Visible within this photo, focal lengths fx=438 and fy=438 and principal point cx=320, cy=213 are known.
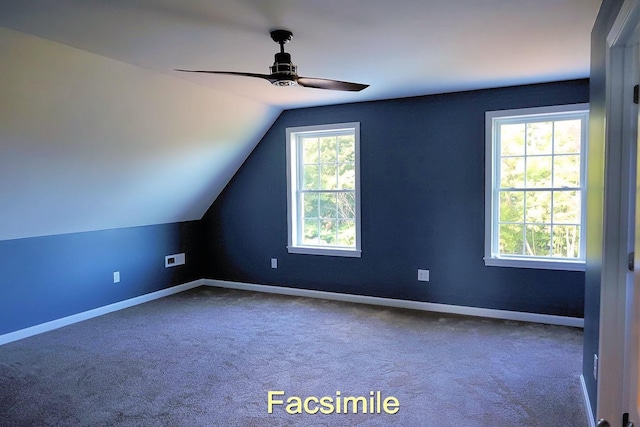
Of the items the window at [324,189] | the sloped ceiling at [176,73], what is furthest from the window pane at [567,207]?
the window at [324,189]

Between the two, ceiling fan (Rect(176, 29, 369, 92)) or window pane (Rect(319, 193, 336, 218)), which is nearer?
ceiling fan (Rect(176, 29, 369, 92))

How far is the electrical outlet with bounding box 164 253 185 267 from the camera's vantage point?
549 centimetres

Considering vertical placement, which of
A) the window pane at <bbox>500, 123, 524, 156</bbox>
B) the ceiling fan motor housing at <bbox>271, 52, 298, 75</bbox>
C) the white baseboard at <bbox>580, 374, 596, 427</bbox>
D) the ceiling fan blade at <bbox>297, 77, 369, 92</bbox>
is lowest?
the white baseboard at <bbox>580, 374, 596, 427</bbox>

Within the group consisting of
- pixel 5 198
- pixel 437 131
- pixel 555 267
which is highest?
pixel 437 131

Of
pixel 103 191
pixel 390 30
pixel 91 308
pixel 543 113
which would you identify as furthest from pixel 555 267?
pixel 91 308

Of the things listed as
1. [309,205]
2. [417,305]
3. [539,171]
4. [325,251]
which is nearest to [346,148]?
[309,205]

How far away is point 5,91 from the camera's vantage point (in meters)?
2.81

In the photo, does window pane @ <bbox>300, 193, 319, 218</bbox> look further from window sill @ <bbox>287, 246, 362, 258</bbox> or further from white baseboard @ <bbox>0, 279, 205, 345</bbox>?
white baseboard @ <bbox>0, 279, 205, 345</bbox>

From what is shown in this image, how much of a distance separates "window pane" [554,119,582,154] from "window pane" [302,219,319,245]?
268 cm

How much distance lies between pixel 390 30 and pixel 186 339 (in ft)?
9.74

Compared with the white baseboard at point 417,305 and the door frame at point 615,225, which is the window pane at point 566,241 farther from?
the door frame at point 615,225

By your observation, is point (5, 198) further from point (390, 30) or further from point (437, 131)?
point (437, 131)

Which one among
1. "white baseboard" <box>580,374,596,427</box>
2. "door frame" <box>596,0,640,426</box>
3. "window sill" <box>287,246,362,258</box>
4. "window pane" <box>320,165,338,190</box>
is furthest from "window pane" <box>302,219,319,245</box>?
"door frame" <box>596,0,640,426</box>

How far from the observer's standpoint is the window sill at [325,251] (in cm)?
497
